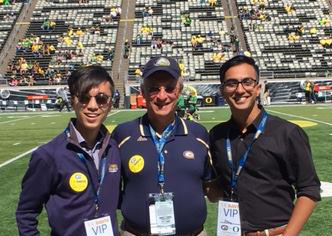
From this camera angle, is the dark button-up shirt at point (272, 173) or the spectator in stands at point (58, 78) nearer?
the dark button-up shirt at point (272, 173)

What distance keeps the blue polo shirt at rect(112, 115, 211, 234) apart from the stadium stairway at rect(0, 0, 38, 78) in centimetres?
3578

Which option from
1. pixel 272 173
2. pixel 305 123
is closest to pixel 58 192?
pixel 272 173

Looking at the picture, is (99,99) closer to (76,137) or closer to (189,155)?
(76,137)

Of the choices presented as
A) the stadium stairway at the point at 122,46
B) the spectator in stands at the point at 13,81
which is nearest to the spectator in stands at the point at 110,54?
the stadium stairway at the point at 122,46

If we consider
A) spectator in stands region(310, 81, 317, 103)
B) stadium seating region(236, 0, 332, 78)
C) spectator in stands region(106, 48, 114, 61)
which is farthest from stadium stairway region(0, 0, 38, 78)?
spectator in stands region(310, 81, 317, 103)

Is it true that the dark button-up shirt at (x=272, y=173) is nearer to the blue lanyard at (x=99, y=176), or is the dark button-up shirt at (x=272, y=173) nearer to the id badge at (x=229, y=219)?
the id badge at (x=229, y=219)

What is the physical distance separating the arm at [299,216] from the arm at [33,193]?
1.40 m

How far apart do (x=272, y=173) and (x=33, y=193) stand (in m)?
1.40

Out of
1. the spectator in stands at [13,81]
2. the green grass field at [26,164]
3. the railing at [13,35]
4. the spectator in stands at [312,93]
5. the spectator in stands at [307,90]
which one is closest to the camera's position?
the green grass field at [26,164]

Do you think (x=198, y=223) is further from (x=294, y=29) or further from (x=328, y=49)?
(x=294, y=29)

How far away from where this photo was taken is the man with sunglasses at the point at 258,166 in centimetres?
282

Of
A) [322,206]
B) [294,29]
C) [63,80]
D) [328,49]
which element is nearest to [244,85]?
[322,206]

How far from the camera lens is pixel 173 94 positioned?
309 centimetres

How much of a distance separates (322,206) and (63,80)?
98.3 feet
